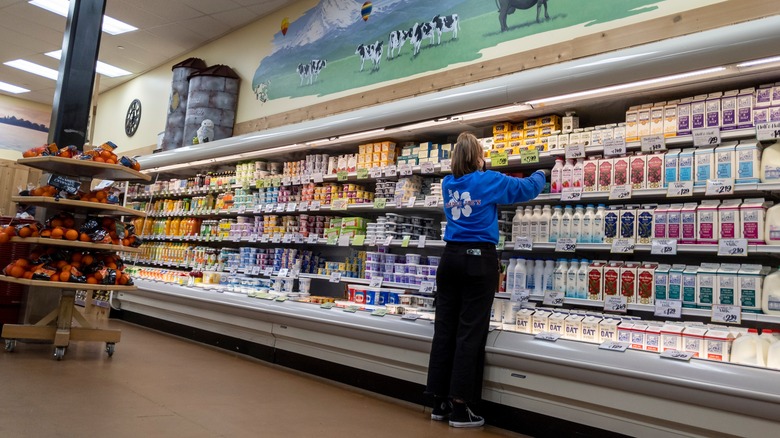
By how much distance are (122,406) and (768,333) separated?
3.41 meters

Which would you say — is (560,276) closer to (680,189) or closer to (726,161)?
(680,189)

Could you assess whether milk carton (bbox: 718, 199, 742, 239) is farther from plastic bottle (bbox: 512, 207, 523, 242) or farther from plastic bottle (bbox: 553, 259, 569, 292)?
plastic bottle (bbox: 512, 207, 523, 242)

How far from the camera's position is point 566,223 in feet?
11.6

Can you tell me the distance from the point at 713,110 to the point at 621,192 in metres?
0.65

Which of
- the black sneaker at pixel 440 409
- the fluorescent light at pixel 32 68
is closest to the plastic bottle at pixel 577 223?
the black sneaker at pixel 440 409

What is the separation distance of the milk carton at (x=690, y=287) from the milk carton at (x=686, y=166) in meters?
0.52

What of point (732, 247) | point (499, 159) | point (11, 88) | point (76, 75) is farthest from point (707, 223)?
Answer: point (11, 88)

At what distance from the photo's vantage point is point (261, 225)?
614 centimetres

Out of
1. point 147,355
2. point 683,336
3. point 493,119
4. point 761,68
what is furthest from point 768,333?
point 147,355

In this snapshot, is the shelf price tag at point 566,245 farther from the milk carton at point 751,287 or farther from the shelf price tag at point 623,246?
the milk carton at point 751,287

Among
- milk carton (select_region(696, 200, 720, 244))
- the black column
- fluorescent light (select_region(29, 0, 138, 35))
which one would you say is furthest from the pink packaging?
fluorescent light (select_region(29, 0, 138, 35))

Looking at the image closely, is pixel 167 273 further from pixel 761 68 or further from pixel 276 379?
pixel 761 68

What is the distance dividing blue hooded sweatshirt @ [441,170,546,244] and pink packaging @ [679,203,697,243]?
795 mm

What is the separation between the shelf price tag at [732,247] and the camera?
2.82 m
